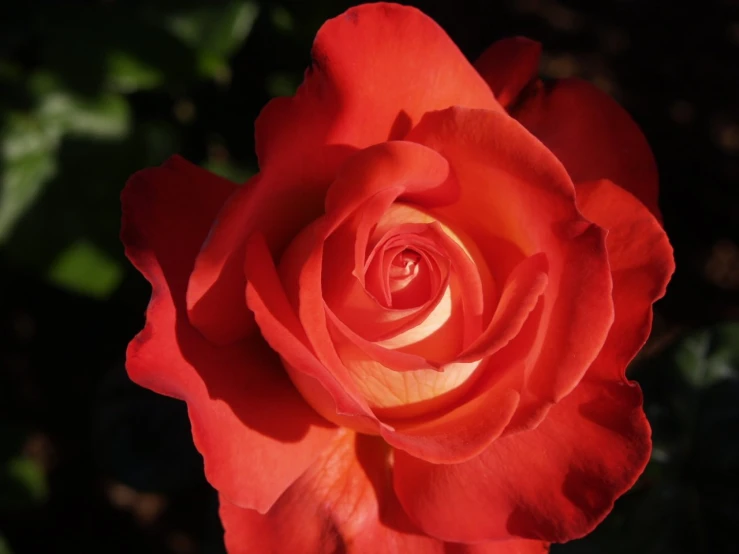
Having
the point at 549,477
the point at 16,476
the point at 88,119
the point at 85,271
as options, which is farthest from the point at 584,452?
the point at 16,476

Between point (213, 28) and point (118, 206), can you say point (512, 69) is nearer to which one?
point (213, 28)

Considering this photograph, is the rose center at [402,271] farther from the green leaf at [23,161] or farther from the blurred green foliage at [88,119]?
the green leaf at [23,161]

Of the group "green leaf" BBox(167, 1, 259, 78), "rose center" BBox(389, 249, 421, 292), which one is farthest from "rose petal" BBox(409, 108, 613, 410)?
"green leaf" BBox(167, 1, 259, 78)

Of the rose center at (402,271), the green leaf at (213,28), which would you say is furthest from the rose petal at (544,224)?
the green leaf at (213,28)

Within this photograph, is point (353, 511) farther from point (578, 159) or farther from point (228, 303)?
point (578, 159)

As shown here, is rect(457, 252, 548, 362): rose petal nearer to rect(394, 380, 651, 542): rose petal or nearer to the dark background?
rect(394, 380, 651, 542): rose petal

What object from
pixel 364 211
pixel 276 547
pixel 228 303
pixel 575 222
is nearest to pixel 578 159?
pixel 575 222

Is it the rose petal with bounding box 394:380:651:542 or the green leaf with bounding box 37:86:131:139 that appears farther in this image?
the green leaf with bounding box 37:86:131:139

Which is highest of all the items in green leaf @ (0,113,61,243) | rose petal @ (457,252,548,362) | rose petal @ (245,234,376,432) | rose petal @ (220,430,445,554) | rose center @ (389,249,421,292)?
rose petal @ (457,252,548,362)
